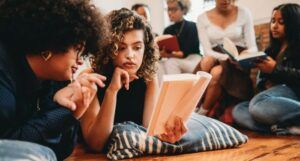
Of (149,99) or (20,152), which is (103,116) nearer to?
(149,99)

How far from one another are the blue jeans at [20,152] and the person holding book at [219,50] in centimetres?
161

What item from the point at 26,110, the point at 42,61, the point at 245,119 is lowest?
the point at 245,119

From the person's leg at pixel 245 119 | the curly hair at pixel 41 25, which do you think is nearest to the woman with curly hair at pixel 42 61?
the curly hair at pixel 41 25

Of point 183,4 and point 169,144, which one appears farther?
point 183,4

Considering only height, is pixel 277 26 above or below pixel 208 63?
above

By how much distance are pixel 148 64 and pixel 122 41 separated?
168 mm

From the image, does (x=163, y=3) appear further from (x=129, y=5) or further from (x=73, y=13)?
(x=73, y=13)

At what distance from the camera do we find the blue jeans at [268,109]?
1.74 meters

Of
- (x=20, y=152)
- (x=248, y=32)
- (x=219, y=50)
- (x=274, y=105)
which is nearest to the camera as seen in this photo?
(x=20, y=152)

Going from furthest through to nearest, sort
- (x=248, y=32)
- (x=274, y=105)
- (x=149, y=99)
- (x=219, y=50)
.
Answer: (x=248, y=32)
(x=219, y=50)
(x=274, y=105)
(x=149, y=99)

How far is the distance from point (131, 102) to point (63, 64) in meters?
0.63

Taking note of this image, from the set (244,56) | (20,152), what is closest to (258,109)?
(244,56)

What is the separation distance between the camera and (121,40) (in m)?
1.38

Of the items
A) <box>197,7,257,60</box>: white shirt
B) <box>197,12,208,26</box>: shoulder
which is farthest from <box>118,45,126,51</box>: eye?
<box>197,12,208,26</box>: shoulder
